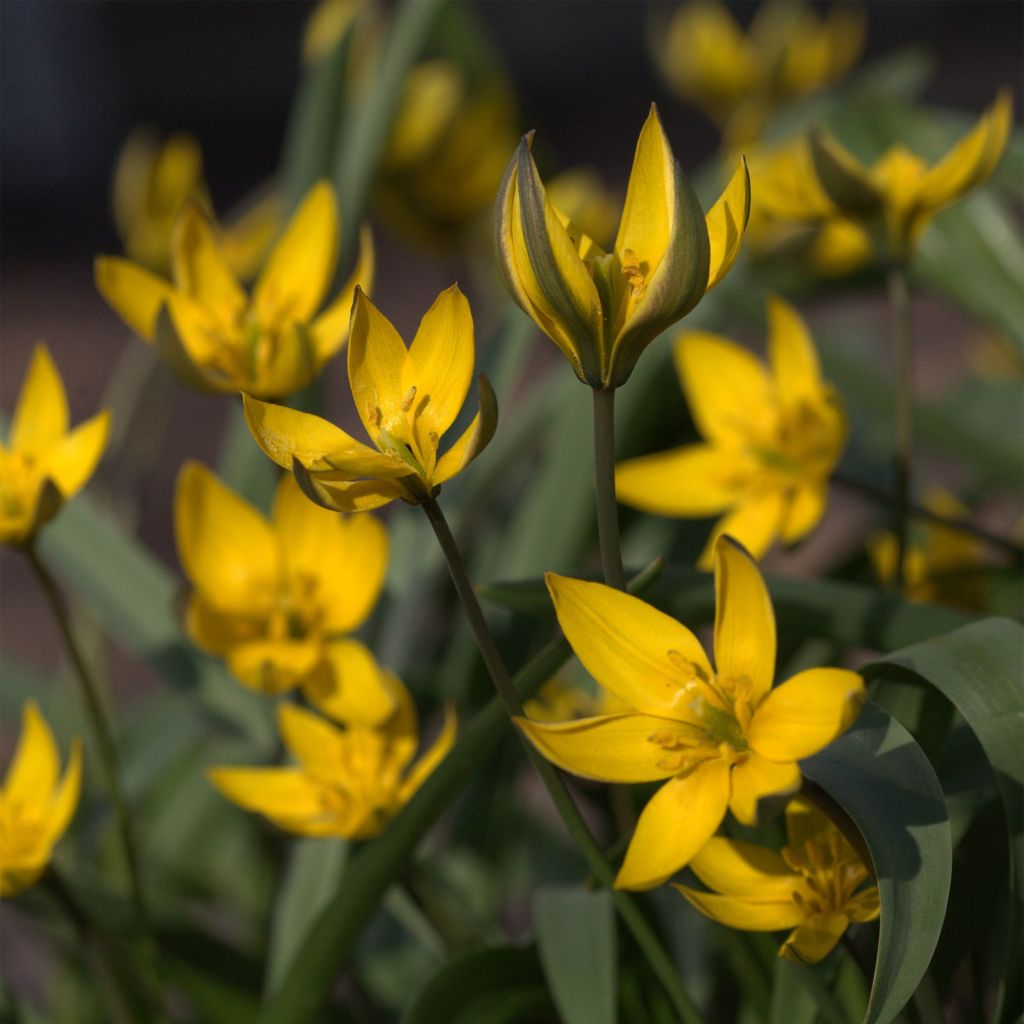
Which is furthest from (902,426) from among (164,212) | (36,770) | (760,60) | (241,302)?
(760,60)

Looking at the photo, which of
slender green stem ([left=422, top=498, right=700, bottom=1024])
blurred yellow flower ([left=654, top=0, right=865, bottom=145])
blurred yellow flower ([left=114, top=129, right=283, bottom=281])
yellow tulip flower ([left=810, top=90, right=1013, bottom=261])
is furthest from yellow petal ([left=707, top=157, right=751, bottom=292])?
blurred yellow flower ([left=654, top=0, right=865, bottom=145])

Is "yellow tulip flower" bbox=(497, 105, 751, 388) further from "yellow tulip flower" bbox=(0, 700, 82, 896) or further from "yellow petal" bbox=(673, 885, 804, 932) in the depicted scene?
"yellow tulip flower" bbox=(0, 700, 82, 896)

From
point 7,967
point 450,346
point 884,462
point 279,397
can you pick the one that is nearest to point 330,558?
point 279,397

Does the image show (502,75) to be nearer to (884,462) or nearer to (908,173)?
(884,462)

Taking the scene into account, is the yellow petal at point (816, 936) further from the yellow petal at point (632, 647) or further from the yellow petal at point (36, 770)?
the yellow petal at point (36, 770)

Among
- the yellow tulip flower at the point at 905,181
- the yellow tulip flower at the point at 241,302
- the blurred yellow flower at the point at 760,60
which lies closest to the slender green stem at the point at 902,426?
the yellow tulip flower at the point at 905,181

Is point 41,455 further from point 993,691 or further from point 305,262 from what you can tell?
point 993,691
